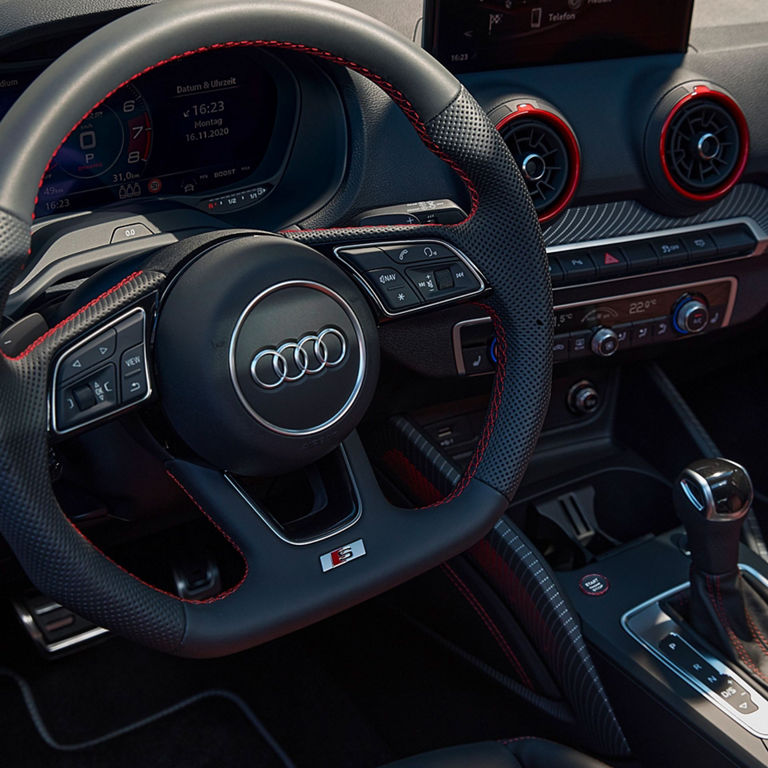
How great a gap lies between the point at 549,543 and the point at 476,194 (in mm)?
825

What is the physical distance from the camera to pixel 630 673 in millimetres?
1293

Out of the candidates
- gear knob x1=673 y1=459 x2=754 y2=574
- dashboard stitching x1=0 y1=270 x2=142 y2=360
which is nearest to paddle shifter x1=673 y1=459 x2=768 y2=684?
gear knob x1=673 y1=459 x2=754 y2=574

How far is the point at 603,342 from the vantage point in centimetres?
150

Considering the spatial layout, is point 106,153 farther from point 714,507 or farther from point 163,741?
point 163,741

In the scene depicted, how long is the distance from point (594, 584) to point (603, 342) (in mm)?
379

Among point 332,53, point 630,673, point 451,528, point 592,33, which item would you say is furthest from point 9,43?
point 630,673

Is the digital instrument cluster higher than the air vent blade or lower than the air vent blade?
higher

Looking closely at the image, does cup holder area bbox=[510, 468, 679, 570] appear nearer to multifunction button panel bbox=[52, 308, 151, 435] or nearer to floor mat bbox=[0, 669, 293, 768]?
floor mat bbox=[0, 669, 293, 768]

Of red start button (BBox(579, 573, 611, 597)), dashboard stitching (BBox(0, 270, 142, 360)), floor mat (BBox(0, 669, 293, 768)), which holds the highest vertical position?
dashboard stitching (BBox(0, 270, 142, 360))

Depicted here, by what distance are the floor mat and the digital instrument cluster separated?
0.92m

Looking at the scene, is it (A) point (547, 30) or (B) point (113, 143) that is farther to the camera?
(A) point (547, 30)

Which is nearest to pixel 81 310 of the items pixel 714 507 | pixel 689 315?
pixel 714 507

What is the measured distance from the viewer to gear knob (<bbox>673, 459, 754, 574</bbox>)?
1224 millimetres

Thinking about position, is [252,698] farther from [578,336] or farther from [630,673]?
[578,336]
